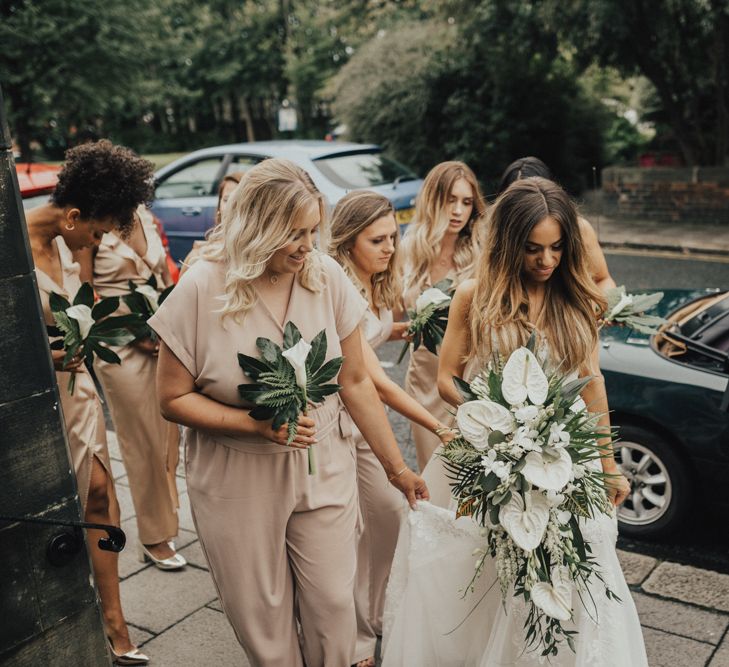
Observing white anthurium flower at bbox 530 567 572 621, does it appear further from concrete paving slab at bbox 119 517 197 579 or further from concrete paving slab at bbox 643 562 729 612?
concrete paving slab at bbox 119 517 197 579

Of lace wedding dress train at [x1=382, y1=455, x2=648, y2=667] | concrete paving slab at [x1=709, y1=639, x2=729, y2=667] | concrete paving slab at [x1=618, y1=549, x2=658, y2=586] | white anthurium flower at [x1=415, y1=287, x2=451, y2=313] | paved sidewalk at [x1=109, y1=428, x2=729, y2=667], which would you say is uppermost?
white anthurium flower at [x1=415, y1=287, x2=451, y2=313]

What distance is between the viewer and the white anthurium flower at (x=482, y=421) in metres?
2.58

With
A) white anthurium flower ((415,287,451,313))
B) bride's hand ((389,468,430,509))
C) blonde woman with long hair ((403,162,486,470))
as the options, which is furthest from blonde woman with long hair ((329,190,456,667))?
blonde woman with long hair ((403,162,486,470))

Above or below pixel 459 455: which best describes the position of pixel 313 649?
below

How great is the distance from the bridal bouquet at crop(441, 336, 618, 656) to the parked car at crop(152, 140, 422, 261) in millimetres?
7259

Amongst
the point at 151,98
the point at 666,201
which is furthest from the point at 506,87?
the point at 151,98

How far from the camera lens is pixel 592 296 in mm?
3109

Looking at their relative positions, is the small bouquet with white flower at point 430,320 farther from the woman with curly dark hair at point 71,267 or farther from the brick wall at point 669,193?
the brick wall at point 669,193

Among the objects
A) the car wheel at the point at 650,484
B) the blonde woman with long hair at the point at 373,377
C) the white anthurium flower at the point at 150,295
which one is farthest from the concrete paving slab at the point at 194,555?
the car wheel at the point at 650,484

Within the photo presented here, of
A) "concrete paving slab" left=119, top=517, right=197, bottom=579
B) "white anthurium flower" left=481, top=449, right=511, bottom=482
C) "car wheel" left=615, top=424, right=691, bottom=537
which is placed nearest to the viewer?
"white anthurium flower" left=481, top=449, right=511, bottom=482

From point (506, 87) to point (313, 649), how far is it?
49.7 feet

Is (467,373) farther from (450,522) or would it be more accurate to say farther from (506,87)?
(506,87)

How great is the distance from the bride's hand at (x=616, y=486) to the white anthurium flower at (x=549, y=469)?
0.24 meters

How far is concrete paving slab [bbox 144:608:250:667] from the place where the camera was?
3525 millimetres
